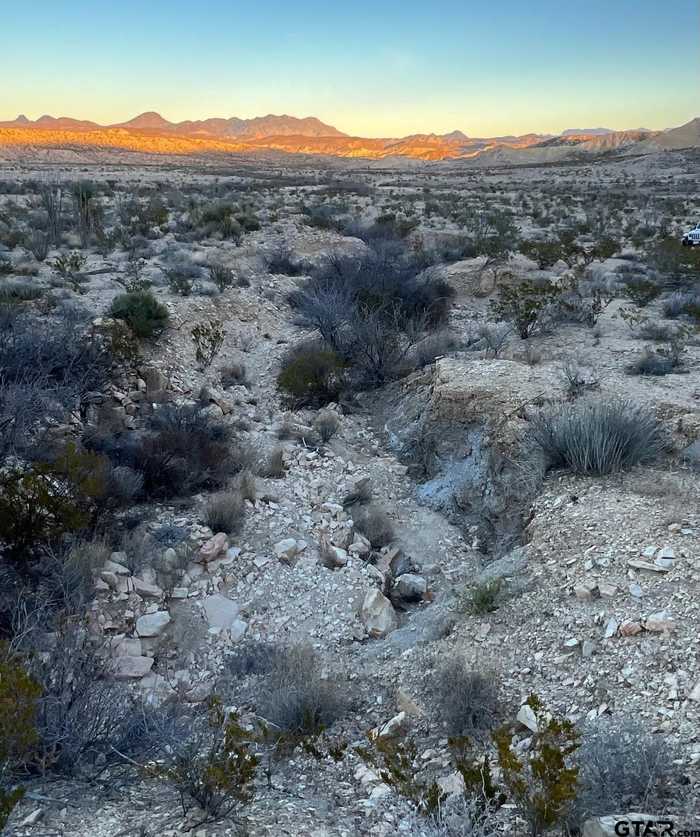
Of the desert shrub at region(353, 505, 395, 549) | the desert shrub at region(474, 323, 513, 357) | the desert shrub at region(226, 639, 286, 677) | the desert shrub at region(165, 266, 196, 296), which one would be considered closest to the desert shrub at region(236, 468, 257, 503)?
the desert shrub at region(353, 505, 395, 549)

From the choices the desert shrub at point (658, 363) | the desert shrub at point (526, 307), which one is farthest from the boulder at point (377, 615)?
the desert shrub at point (526, 307)

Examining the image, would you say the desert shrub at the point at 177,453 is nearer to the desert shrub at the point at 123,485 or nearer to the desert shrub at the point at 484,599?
the desert shrub at the point at 123,485

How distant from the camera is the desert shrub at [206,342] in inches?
413

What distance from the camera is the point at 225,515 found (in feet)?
21.5

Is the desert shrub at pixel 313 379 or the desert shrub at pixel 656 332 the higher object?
the desert shrub at pixel 656 332

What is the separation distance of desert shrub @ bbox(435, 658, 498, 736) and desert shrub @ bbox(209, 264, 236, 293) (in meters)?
10.5

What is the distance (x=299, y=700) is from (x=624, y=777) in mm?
2016

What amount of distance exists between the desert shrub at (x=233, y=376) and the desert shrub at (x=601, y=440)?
5.16 metres

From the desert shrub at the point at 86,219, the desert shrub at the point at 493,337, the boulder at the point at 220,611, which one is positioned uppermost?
the desert shrub at the point at 86,219

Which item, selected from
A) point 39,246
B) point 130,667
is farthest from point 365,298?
point 130,667

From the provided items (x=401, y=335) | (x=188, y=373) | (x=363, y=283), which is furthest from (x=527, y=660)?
(x=363, y=283)

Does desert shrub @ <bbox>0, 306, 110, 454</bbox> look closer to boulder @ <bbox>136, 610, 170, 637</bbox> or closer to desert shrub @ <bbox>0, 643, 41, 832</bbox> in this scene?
boulder @ <bbox>136, 610, 170, 637</bbox>

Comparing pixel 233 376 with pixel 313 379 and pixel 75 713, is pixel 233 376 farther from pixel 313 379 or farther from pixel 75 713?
pixel 75 713

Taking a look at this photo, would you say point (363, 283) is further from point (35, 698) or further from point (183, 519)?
point (35, 698)
